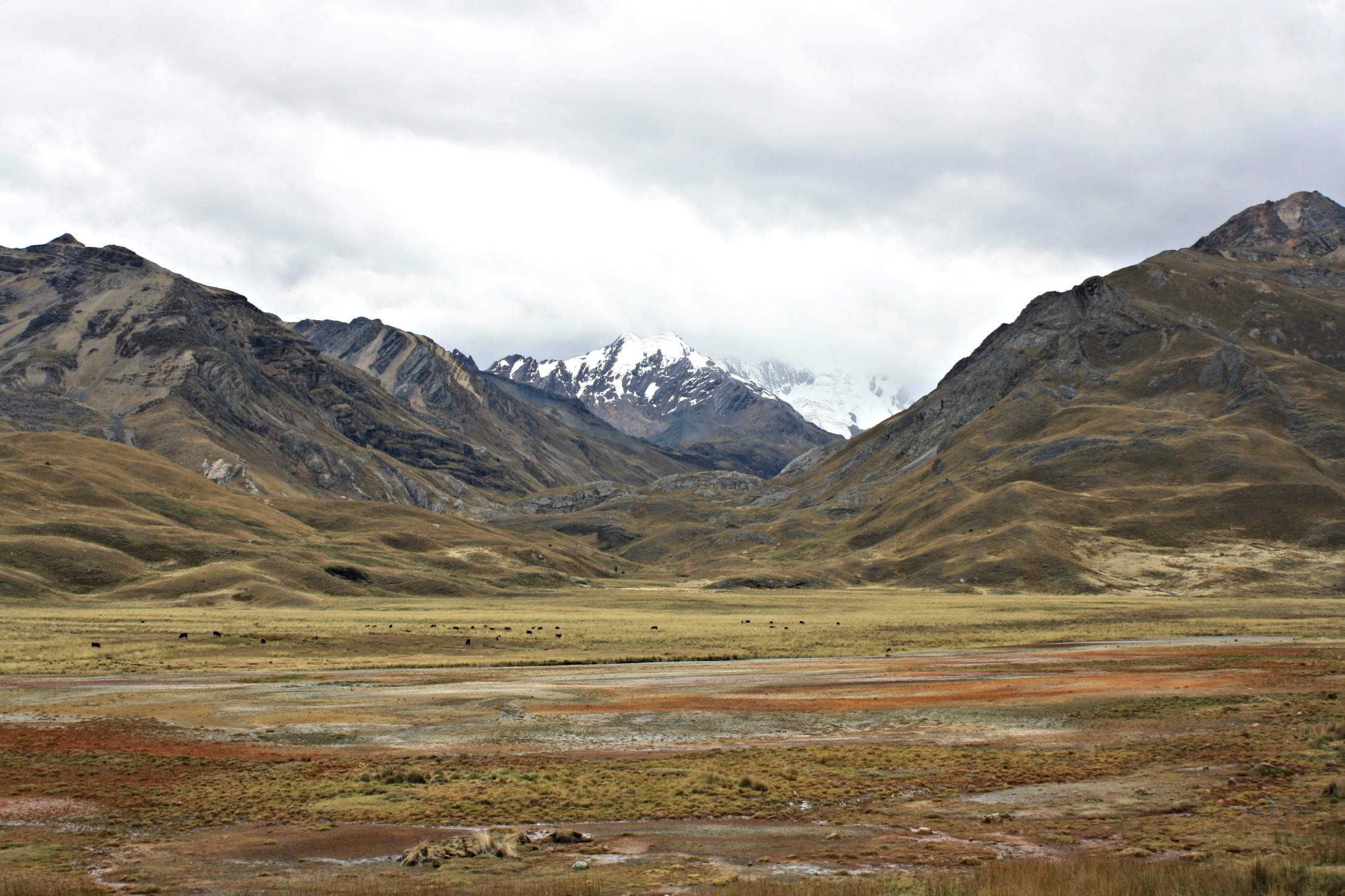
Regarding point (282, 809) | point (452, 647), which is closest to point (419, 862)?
point (282, 809)

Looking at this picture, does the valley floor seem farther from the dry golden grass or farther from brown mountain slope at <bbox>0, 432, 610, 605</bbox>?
brown mountain slope at <bbox>0, 432, 610, 605</bbox>

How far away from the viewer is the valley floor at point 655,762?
60.5 feet

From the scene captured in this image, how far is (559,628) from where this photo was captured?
95125 mm

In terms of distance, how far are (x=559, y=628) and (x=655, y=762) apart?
6797cm

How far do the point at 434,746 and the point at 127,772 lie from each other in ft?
31.5

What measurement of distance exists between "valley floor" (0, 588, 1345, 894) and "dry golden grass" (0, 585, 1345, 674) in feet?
4.01

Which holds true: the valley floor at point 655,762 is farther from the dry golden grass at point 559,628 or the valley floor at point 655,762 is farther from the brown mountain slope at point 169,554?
the brown mountain slope at point 169,554

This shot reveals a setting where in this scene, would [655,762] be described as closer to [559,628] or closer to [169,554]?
[559,628]

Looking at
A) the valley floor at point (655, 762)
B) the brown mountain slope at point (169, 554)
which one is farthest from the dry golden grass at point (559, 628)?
the brown mountain slope at point (169, 554)

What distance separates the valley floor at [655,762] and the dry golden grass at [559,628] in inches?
48.1

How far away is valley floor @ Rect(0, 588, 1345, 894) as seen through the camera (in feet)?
60.5

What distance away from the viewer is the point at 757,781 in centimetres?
2512

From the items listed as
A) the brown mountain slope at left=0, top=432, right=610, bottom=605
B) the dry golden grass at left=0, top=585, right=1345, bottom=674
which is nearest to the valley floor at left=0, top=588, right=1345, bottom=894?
the dry golden grass at left=0, top=585, right=1345, bottom=674

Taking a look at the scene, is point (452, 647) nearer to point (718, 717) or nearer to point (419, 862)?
point (718, 717)
